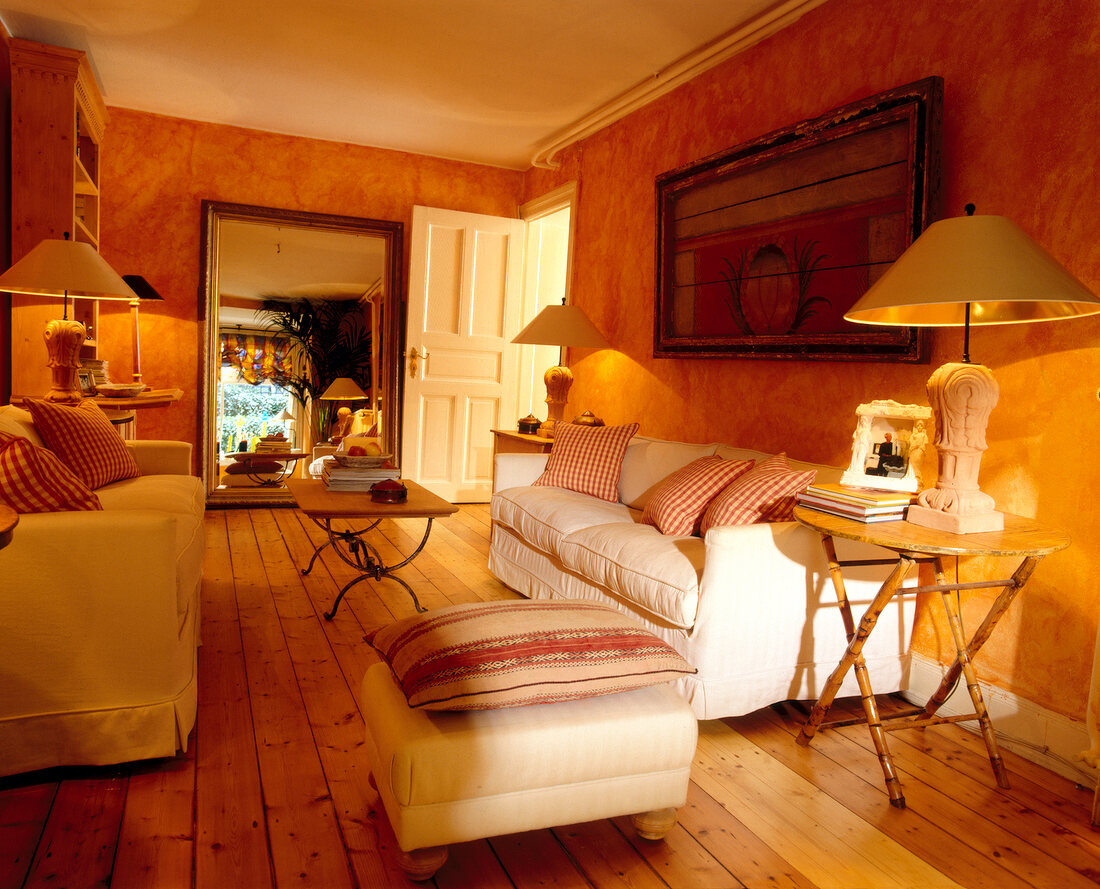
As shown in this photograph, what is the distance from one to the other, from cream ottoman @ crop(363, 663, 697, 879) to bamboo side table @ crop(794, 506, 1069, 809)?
0.65 m

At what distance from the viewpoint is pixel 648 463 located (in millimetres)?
3676

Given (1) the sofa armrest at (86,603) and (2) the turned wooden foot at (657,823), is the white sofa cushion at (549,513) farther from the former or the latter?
(1) the sofa armrest at (86,603)

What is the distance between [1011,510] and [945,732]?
725 mm

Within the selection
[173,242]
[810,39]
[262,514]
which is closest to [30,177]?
[173,242]

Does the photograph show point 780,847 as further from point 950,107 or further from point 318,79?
point 318,79

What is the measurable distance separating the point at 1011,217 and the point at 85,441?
3.34 metres

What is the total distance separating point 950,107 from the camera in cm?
268

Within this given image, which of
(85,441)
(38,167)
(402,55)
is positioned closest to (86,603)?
(85,441)

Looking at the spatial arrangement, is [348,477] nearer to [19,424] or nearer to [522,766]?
[19,424]

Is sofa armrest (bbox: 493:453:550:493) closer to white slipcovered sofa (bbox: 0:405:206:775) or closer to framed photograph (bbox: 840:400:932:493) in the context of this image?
framed photograph (bbox: 840:400:932:493)

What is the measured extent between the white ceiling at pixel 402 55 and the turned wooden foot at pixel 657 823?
3155mm

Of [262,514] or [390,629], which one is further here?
[262,514]

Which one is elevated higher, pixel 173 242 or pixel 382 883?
pixel 173 242

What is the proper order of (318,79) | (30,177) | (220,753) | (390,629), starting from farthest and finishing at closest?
(318,79), (30,177), (220,753), (390,629)
